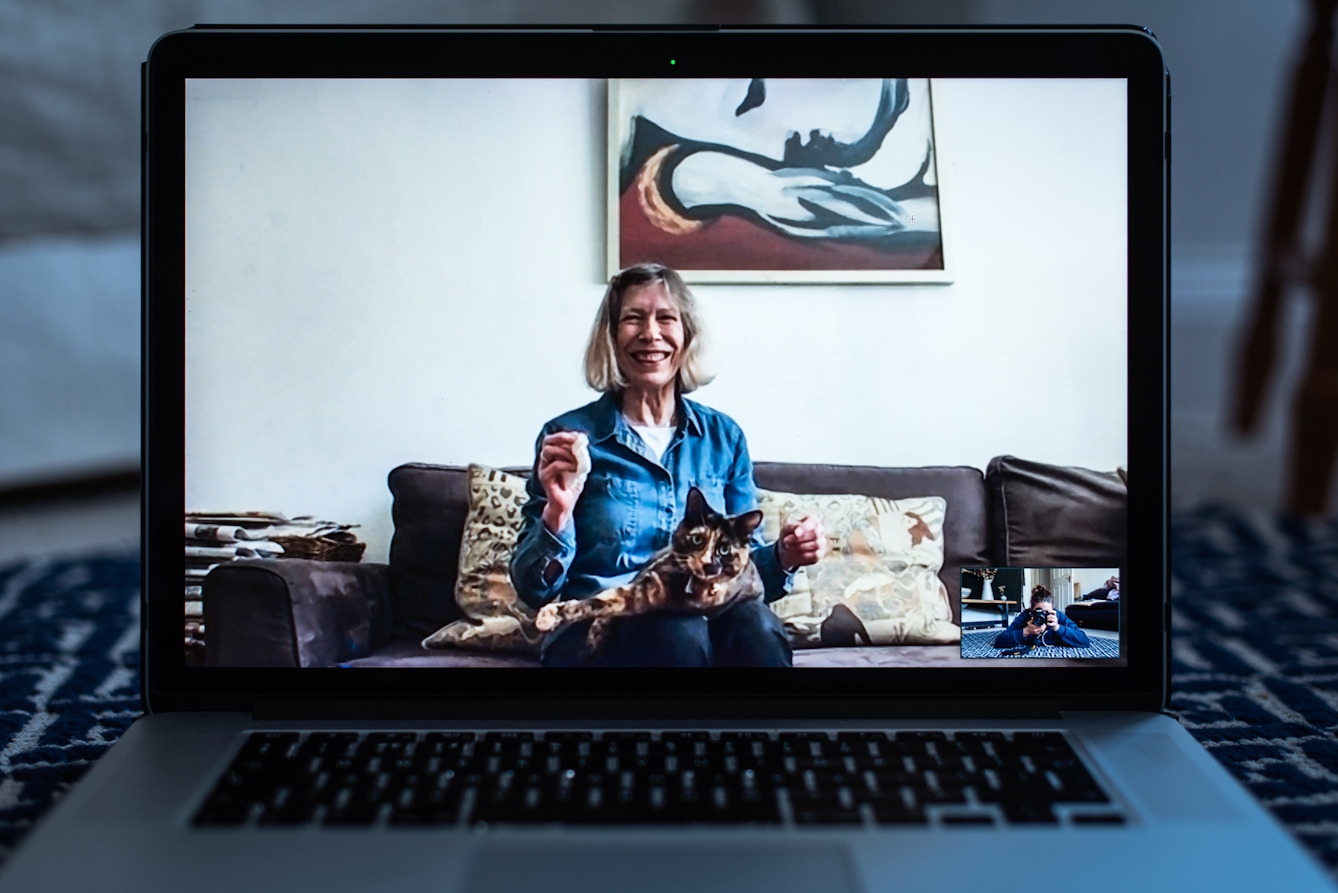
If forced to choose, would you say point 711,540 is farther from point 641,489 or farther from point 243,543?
point 243,543

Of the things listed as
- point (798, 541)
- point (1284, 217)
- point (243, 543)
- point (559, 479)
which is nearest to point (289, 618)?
point (243, 543)

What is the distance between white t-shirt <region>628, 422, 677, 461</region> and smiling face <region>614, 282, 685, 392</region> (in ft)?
0.07

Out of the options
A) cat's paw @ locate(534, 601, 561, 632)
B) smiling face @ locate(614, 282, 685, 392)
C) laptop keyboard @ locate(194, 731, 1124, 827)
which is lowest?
laptop keyboard @ locate(194, 731, 1124, 827)

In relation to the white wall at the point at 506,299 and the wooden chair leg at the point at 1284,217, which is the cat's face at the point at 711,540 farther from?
the wooden chair leg at the point at 1284,217

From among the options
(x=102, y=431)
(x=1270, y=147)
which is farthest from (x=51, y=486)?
(x=1270, y=147)

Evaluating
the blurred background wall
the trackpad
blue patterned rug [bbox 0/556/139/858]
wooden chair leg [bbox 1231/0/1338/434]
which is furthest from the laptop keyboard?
wooden chair leg [bbox 1231/0/1338/434]

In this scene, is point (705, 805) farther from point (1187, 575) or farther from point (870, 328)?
point (1187, 575)

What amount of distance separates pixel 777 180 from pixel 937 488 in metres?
0.19

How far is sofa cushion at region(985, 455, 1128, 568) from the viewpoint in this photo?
0.56m

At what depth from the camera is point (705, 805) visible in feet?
1.49

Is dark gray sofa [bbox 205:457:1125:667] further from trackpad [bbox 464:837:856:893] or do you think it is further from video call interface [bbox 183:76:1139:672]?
trackpad [bbox 464:837:856:893]

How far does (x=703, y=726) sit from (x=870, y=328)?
0.23m

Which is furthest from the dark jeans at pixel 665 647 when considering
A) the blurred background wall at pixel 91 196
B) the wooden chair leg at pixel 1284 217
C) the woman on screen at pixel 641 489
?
the wooden chair leg at pixel 1284 217

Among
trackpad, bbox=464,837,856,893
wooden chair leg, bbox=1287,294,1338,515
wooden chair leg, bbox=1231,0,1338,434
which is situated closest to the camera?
trackpad, bbox=464,837,856,893
